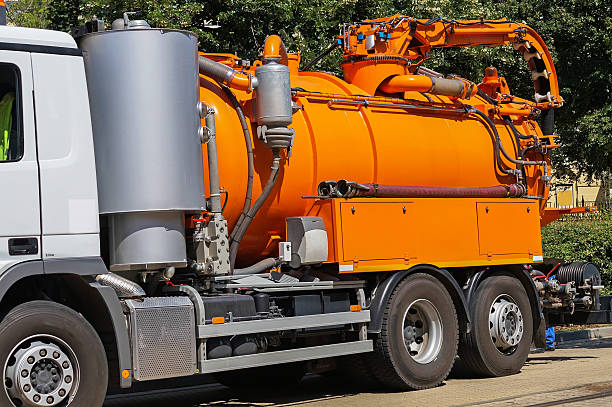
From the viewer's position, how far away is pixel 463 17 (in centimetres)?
1989

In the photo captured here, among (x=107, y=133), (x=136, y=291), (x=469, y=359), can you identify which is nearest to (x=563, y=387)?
(x=469, y=359)

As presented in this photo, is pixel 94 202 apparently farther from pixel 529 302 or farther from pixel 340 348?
pixel 529 302

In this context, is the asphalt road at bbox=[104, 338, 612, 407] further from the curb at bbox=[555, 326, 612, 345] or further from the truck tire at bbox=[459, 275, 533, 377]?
the curb at bbox=[555, 326, 612, 345]

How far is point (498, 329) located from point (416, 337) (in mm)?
1236

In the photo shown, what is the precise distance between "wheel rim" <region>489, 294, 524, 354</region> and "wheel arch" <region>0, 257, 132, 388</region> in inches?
201

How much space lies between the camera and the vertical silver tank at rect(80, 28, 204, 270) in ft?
27.7

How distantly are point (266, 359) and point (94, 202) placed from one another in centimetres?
221

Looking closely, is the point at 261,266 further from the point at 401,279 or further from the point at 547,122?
the point at 547,122

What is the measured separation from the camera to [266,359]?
9.28 metres

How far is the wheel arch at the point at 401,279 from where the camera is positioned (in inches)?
415

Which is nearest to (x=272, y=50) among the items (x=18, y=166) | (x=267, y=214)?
(x=267, y=214)

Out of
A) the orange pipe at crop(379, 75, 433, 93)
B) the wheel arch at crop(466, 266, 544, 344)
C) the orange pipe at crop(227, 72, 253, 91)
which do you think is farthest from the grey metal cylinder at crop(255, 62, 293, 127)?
the wheel arch at crop(466, 266, 544, 344)

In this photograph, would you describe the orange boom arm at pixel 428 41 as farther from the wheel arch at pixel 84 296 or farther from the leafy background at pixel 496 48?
the wheel arch at pixel 84 296

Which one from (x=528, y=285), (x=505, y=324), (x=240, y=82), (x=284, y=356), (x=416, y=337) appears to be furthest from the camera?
(x=528, y=285)
